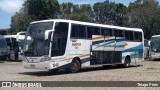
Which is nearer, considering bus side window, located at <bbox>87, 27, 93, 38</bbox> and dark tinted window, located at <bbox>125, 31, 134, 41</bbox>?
bus side window, located at <bbox>87, 27, 93, 38</bbox>

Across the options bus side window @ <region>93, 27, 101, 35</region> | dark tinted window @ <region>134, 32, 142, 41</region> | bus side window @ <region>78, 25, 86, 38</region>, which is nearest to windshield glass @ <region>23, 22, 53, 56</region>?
bus side window @ <region>78, 25, 86, 38</region>

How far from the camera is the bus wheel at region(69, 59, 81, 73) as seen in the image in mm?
21688

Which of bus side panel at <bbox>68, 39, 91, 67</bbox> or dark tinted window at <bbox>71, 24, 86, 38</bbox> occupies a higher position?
dark tinted window at <bbox>71, 24, 86, 38</bbox>

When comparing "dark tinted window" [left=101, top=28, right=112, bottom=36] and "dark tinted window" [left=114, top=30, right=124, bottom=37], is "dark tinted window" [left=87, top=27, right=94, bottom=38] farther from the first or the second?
"dark tinted window" [left=114, top=30, right=124, bottom=37]

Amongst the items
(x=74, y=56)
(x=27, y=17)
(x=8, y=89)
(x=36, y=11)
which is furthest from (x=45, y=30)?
(x=27, y=17)

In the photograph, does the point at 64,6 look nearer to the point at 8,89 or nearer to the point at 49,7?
the point at 49,7

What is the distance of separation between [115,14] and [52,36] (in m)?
58.2

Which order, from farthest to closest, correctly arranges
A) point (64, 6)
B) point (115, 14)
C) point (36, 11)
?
point (64, 6) → point (115, 14) → point (36, 11)

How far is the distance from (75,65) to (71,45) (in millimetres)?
1312

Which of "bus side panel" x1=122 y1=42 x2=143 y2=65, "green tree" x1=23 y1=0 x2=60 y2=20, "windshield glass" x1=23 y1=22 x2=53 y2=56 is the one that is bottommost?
"bus side panel" x1=122 y1=42 x2=143 y2=65

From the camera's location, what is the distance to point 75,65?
21906mm

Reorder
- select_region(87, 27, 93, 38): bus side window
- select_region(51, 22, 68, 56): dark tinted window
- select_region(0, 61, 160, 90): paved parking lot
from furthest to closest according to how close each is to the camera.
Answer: select_region(87, 27, 93, 38): bus side window
select_region(51, 22, 68, 56): dark tinted window
select_region(0, 61, 160, 90): paved parking lot

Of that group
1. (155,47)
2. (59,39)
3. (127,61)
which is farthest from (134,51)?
(155,47)

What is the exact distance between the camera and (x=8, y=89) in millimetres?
13891
